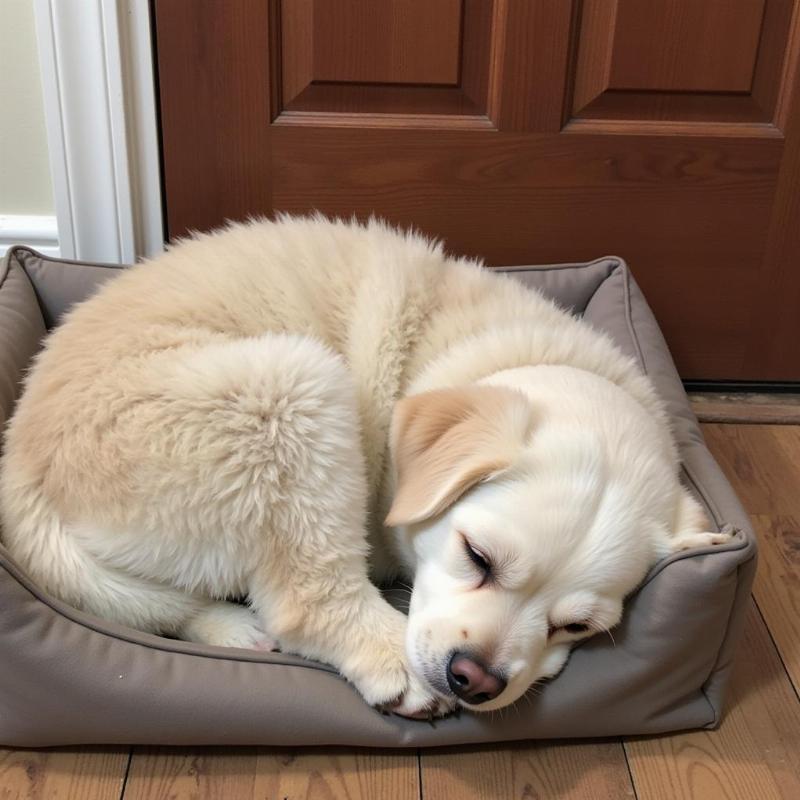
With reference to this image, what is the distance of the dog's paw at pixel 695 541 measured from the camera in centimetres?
131

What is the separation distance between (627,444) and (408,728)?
1.63 ft

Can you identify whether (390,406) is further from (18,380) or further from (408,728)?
(18,380)

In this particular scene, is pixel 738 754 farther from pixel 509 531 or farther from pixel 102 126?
pixel 102 126

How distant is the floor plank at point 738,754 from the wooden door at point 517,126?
3.48ft

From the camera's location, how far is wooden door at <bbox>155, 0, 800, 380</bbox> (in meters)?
2.01

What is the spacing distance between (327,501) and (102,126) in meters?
1.13

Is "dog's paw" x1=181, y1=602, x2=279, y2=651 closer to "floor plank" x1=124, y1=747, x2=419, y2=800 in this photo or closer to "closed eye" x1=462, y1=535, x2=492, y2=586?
"floor plank" x1=124, y1=747, x2=419, y2=800

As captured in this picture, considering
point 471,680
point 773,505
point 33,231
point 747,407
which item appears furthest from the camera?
point 747,407

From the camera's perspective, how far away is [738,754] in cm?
143

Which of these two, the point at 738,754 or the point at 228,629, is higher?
the point at 228,629

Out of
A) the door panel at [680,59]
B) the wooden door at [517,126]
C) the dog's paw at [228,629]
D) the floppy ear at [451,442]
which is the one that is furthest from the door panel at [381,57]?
the dog's paw at [228,629]

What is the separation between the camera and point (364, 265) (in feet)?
5.39

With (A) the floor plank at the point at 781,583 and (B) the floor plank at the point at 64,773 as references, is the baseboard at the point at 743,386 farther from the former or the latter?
(B) the floor plank at the point at 64,773

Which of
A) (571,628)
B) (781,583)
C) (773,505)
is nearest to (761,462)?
(773,505)
